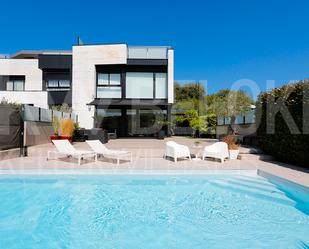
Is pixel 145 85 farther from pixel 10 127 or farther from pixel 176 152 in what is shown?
pixel 10 127

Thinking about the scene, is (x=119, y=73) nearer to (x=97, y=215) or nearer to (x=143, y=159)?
(x=143, y=159)

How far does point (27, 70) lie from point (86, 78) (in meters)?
8.02

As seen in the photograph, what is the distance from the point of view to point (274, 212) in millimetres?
5902

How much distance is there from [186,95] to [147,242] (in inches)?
→ 1874

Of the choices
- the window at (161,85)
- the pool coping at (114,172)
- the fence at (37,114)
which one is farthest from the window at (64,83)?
the pool coping at (114,172)

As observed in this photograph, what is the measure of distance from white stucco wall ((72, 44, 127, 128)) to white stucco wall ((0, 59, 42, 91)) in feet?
18.3

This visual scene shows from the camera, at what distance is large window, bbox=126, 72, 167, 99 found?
21812mm

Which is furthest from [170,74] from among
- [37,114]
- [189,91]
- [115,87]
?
[189,91]

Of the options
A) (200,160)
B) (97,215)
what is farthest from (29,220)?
(200,160)

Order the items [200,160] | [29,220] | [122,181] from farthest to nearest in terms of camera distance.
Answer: [200,160], [122,181], [29,220]

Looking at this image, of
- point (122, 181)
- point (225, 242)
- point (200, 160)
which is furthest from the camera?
point (200, 160)

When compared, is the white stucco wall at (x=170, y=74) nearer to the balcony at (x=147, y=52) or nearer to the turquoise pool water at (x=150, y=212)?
the balcony at (x=147, y=52)

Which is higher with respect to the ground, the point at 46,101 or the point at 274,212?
the point at 46,101

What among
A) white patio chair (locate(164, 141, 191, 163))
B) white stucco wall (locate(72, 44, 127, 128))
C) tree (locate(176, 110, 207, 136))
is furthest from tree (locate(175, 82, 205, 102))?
white patio chair (locate(164, 141, 191, 163))
